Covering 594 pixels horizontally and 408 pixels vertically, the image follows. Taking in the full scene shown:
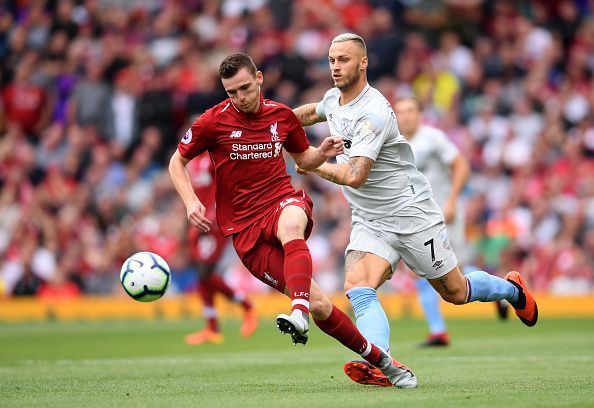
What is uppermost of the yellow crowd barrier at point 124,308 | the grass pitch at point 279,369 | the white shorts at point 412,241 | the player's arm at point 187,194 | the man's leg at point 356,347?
the player's arm at point 187,194

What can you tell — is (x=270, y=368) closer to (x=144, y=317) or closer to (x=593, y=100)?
(x=144, y=317)

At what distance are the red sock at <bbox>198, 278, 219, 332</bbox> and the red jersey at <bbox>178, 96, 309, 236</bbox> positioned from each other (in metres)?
5.99

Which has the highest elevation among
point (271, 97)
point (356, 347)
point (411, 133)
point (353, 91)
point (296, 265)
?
point (271, 97)

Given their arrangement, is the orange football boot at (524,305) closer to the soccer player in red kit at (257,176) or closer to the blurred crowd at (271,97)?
the soccer player in red kit at (257,176)

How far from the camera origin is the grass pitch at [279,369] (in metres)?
7.61

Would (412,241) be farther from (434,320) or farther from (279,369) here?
(434,320)

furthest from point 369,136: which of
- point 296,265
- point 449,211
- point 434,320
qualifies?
point 434,320

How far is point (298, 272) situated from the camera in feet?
26.5

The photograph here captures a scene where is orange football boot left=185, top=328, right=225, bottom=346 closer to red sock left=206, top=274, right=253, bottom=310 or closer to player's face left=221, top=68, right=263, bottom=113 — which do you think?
red sock left=206, top=274, right=253, bottom=310

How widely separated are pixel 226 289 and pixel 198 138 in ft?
21.0

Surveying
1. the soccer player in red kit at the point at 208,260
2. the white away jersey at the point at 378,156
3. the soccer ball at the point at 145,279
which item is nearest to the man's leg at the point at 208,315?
the soccer player in red kit at the point at 208,260

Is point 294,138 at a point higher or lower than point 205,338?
higher

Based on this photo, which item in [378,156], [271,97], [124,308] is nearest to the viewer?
[378,156]

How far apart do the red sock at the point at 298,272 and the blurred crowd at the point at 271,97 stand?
1096cm
